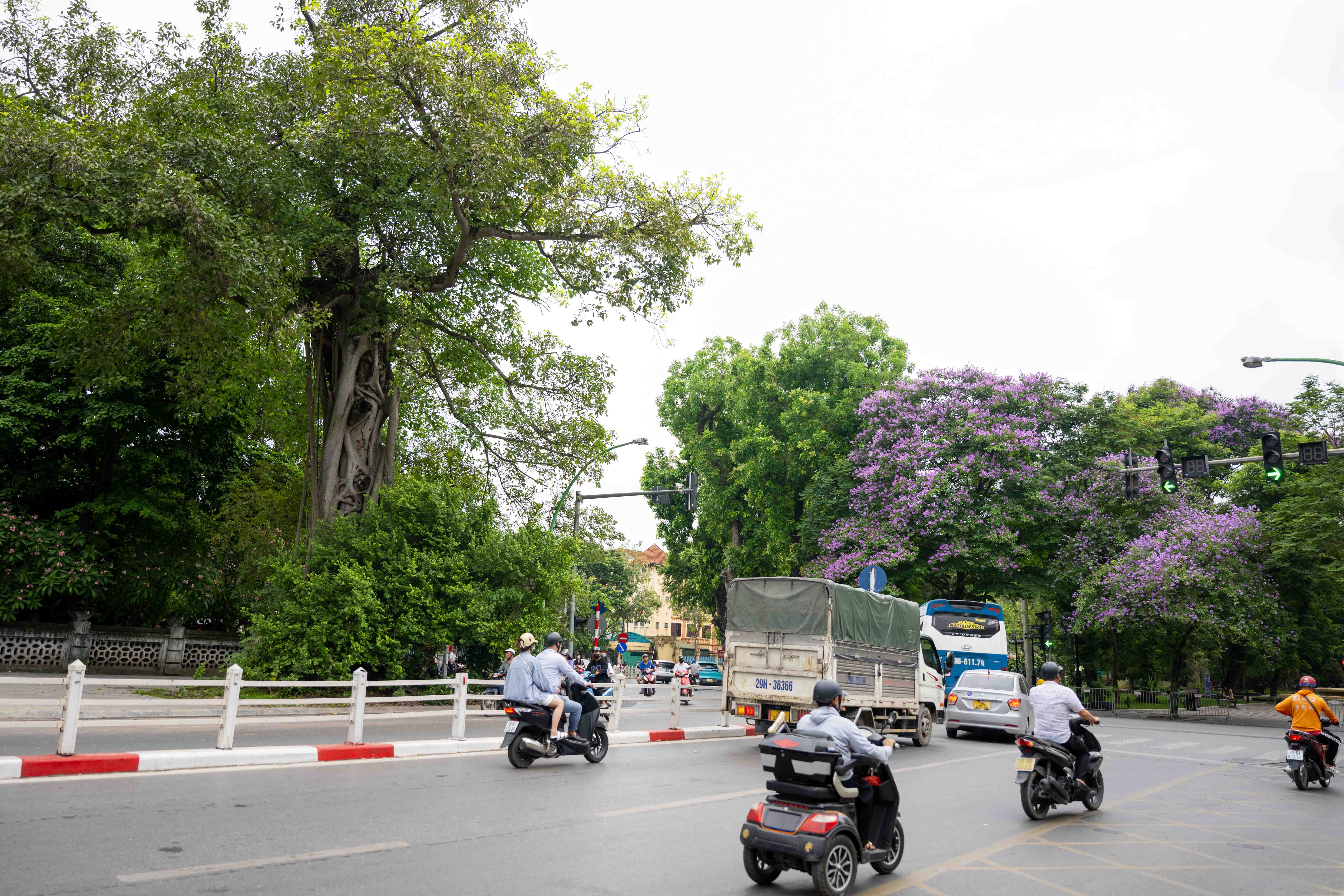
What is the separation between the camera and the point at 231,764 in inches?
392

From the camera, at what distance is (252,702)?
1048 cm

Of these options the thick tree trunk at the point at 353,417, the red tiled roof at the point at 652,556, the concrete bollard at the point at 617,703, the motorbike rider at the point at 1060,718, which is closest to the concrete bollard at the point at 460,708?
the concrete bollard at the point at 617,703

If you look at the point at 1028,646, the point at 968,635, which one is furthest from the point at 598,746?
the point at 1028,646

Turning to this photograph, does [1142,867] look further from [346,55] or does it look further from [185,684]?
[346,55]

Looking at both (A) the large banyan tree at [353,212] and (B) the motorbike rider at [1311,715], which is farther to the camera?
(A) the large banyan tree at [353,212]

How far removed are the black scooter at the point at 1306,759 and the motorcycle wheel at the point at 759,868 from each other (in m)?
10.1

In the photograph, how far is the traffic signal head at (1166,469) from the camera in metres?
18.7

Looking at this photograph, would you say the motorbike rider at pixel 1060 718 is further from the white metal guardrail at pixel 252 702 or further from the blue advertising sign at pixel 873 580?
the blue advertising sign at pixel 873 580

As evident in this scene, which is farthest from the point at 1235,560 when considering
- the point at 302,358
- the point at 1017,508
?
the point at 302,358

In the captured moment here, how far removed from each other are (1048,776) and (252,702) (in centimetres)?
869

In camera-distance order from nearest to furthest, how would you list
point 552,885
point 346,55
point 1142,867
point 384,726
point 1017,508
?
point 552,885 < point 1142,867 < point 384,726 < point 346,55 < point 1017,508

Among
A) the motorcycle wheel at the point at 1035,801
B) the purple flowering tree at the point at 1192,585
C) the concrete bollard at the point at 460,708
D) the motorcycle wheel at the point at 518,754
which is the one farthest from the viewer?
the purple flowering tree at the point at 1192,585

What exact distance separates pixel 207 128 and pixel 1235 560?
3095 cm

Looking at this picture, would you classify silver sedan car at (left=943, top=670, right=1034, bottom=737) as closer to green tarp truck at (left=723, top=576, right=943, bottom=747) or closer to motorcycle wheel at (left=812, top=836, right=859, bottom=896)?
green tarp truck at (left=723, top=576, right=943, bottom=747)
